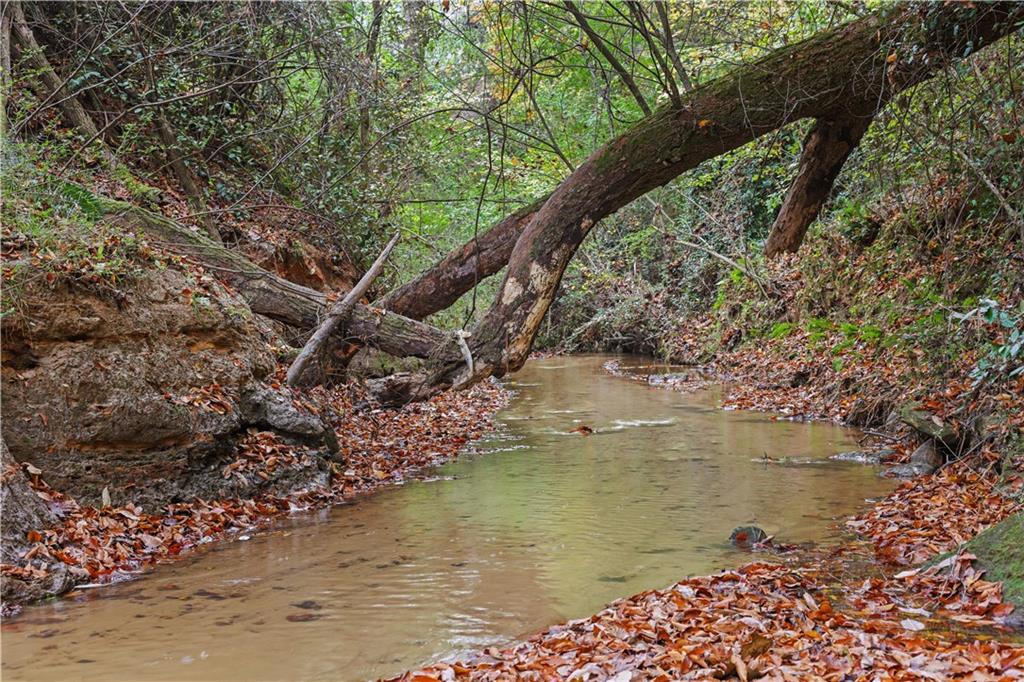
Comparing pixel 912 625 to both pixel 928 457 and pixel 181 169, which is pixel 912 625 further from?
pixel 181 169

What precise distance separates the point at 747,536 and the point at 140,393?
4.59 metres

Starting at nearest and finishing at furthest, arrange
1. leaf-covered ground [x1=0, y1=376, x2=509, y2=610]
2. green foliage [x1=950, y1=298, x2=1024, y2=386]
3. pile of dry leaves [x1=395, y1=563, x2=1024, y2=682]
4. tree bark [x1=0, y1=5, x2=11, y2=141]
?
pile of dry leaves [x1=395, y1=563, x2=1024, y2=682] < green foliage [x1=950, y1=298, x2=1024, y2=386] < leaf-covered ground [x1=0, y1=376, x2=509, y2=610] < tree bark [x1=0, y1=5, x2=11, y2=141]

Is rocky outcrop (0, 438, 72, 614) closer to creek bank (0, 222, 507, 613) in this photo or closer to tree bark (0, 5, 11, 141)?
creek bank (0, 222, 507, 613)

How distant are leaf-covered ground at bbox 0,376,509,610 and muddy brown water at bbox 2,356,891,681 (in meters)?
0.29

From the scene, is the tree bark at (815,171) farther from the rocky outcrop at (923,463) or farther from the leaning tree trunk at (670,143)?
the rocky outcrop at (923,463)

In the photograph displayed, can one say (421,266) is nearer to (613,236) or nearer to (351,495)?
(351,495)

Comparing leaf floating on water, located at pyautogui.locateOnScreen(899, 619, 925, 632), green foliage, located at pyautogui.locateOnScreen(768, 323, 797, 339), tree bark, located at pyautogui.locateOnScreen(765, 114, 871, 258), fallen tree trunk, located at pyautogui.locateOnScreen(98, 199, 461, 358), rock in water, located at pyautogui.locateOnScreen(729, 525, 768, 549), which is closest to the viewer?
leaf floating on water, located at pyautogui.locateOnScreen(899, 619, 925, 632)

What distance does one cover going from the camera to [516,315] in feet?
26.0

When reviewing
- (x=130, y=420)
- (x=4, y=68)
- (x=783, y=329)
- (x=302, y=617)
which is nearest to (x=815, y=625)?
(x=302, y=617)

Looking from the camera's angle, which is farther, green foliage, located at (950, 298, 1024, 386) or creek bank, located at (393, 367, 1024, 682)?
green foliage, located at (950, 298, 1024, 386)

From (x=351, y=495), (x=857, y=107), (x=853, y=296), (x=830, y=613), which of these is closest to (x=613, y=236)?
(x=853, y=296)

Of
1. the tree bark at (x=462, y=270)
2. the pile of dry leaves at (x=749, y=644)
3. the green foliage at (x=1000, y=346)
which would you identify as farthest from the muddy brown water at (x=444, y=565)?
the tree bark at (x=462, y=270)

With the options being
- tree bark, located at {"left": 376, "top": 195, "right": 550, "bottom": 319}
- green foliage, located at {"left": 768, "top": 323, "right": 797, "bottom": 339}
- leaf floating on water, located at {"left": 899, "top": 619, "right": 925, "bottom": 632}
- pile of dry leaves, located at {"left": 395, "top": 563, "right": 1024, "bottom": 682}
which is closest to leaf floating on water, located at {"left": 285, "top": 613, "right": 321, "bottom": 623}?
pile of dry leaves, located at {"left": 395, "top": 563, "right": 1024, "bottom": 682}

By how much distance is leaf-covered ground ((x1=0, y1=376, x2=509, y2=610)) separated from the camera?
16.2ft
